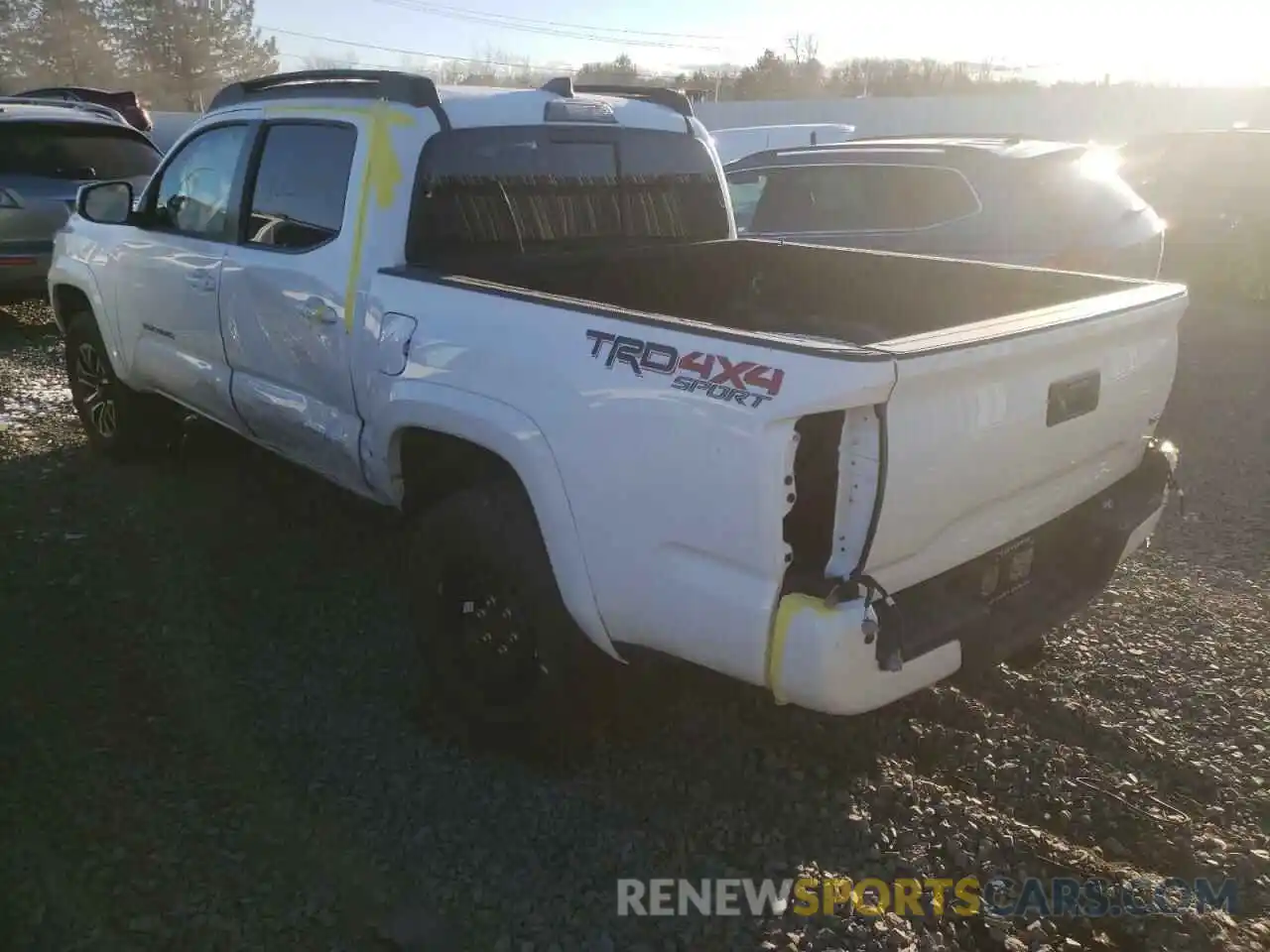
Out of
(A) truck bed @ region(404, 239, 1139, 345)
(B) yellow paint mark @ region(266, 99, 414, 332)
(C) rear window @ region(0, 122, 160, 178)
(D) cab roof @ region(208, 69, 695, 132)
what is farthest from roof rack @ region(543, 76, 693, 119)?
(C) rear window @ region(0, 122, 160, 178)

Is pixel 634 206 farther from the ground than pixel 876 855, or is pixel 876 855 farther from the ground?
pixel 634 206

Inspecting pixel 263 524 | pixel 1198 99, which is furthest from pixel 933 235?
pixel 1198 99

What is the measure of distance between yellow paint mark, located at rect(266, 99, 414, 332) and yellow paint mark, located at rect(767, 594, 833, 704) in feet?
6.29

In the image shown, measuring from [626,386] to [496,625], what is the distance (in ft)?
3.27

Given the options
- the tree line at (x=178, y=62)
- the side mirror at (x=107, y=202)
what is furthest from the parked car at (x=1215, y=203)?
the tree line at (x=178, y=62)

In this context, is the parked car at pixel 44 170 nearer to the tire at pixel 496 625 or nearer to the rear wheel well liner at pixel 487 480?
the rear wheel well liner at pixel 487 480

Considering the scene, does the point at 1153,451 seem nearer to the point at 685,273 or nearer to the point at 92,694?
the point at 685,273

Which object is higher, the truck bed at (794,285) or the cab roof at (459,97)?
the cab roof at (459,97)

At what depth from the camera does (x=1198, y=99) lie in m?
28.7

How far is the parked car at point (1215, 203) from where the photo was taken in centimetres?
1112

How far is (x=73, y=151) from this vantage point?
933cm

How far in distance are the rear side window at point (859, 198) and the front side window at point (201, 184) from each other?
423 centimetres

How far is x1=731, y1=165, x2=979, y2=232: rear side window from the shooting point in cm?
692

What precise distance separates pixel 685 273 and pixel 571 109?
757mm
